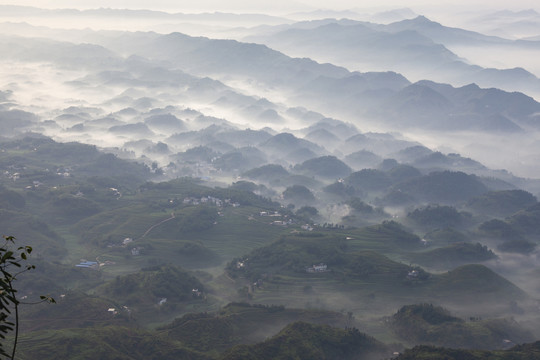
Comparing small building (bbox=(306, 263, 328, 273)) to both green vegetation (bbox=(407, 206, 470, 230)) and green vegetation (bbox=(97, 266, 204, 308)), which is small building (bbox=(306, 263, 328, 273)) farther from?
green vegetation (bbox=(407, 206, 470, 230))

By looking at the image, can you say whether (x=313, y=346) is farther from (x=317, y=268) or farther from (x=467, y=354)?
(x=317, y=268)

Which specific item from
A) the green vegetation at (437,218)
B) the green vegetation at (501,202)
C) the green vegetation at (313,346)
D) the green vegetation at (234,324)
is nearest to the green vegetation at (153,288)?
the green vegetation at (234,324)

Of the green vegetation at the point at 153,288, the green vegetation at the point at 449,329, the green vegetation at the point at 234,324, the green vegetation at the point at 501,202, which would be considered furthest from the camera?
the green vegetation at the point at 501,202

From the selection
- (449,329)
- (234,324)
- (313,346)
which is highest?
(313,346)

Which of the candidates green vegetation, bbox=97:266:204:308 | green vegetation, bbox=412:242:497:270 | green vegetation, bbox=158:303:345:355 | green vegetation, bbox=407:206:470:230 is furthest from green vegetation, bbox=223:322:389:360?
green vegetation, bbox=407:206:470:230

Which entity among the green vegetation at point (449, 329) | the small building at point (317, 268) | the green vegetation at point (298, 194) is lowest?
the green vegetation at point (298, 194)

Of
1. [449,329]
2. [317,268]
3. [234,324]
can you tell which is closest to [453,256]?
[317,268]

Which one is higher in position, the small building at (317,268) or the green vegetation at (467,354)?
the green vegetation at (467,354)

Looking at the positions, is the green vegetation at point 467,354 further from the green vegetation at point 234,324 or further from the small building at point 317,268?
the small building at point 317,268

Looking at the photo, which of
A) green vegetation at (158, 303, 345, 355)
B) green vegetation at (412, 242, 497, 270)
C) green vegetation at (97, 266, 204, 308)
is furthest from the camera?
green vegetation at (412, 242, 497, 270)

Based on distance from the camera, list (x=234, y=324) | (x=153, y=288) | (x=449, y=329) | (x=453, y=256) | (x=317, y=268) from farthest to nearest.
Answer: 1. (x=453, y=256)
2. (x=317, y=268)
3. (x=153, y=288)
4. (x=234, y=324)
5. (x=449, y=329)

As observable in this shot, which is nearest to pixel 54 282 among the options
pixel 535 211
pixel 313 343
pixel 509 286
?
pixel 313 343

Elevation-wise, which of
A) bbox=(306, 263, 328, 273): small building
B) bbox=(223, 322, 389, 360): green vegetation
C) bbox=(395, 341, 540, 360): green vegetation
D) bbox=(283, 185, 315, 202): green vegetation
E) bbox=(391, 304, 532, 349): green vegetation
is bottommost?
bbox=(283, 185, 315, 202): green vegetation
